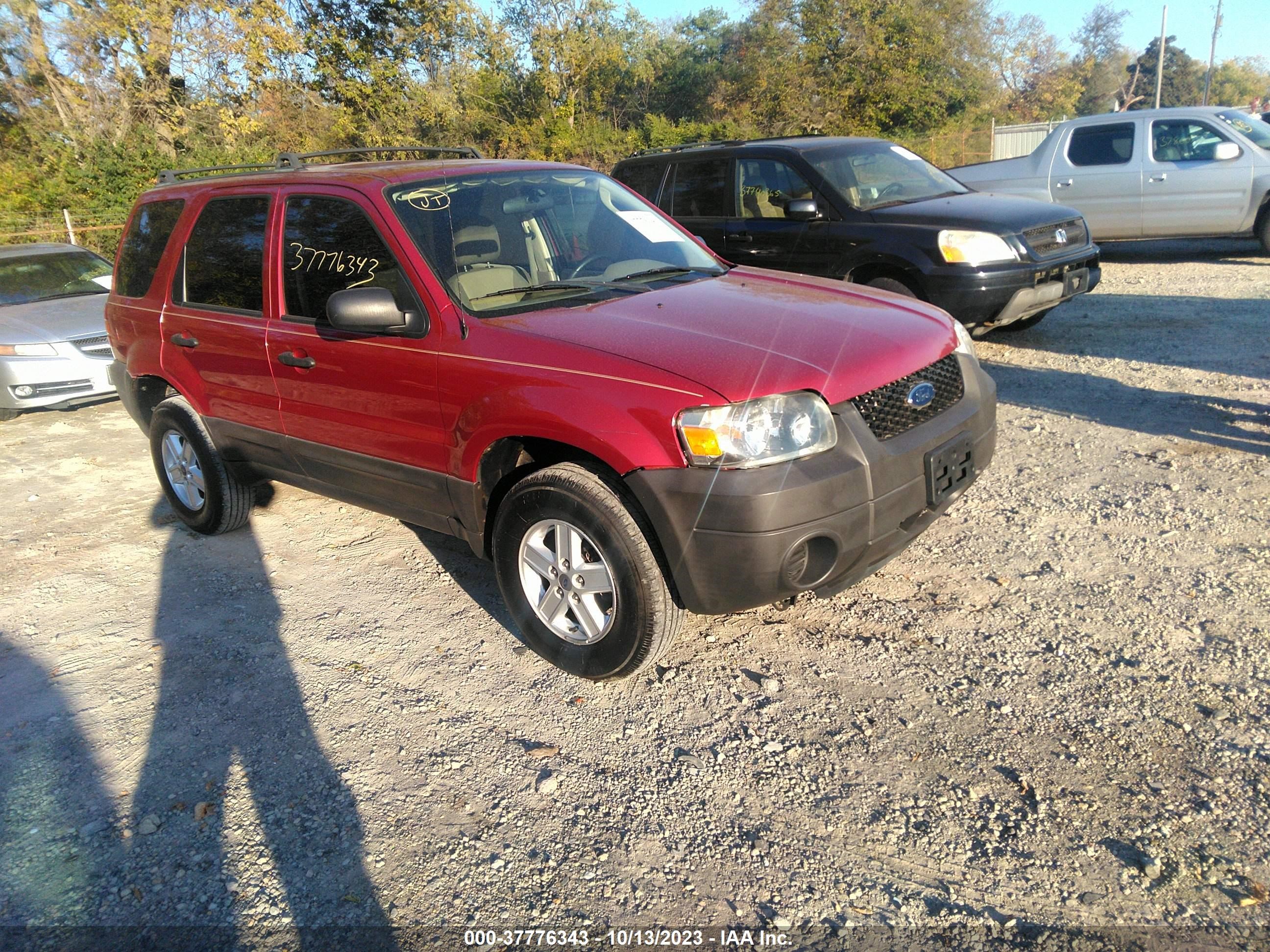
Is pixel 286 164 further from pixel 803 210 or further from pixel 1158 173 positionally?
pixel 1158 173

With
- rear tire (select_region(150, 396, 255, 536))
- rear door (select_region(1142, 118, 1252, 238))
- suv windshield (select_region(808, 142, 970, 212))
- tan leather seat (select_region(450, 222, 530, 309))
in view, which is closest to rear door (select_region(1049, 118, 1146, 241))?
rear door (select_region(1142, 118, 1252, 238))

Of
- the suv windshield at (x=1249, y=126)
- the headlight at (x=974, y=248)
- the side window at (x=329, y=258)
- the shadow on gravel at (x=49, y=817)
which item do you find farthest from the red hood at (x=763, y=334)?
the suv windshield at (x=1249, y=126)

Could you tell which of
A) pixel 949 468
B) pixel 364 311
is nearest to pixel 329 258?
pixel 364 311

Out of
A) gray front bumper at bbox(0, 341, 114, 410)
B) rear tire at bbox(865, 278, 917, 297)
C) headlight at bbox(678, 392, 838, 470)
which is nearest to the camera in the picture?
headlight at bbox(678, 392, 838, 470)

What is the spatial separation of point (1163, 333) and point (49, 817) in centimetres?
830

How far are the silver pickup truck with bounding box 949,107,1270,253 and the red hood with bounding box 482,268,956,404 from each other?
8.68 meters

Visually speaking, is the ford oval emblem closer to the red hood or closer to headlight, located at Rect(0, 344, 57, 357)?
the red hood

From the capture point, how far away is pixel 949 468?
3441 millimetres

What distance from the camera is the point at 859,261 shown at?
707 centimetres

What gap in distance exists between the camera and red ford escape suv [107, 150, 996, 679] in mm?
3004

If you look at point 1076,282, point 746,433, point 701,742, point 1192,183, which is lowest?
point 701,742

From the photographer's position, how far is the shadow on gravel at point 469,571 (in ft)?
13.5

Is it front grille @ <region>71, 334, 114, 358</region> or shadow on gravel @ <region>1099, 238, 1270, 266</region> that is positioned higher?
front grille @ <region>71, 334, 114, 358</region>

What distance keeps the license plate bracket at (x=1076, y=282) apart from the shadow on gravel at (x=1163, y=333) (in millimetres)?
469
